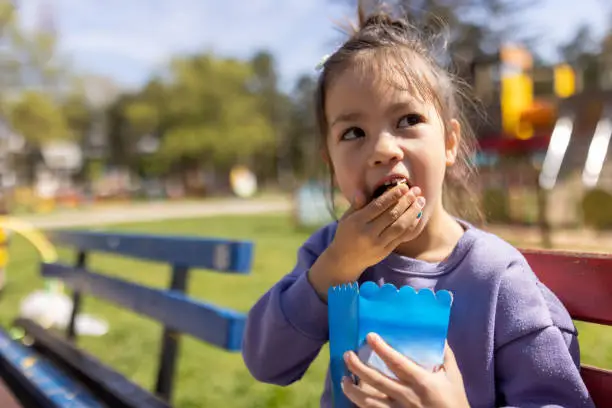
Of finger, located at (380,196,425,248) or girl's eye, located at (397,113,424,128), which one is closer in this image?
finger, located at (380,196,425,248)

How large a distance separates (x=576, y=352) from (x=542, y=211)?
7.73 meters

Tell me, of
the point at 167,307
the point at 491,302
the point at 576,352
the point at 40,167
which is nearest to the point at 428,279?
the point at 491,302

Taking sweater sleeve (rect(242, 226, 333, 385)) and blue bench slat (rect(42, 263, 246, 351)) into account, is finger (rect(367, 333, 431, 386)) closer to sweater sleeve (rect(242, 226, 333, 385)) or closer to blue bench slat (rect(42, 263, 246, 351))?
sweater sleeve (rect(242, 226, 333, 385))

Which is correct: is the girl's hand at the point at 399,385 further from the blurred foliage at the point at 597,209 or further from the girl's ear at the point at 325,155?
the blurred foliage at the point at 597,209

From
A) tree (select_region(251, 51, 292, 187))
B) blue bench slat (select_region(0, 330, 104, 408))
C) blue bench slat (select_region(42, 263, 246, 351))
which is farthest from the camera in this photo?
tree (select_region(251, 51, 292, 187))

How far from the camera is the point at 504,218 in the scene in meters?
11.6

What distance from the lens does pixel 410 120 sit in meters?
1.19

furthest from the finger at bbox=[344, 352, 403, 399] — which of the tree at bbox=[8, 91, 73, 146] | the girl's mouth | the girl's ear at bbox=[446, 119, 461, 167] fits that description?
the tree at bbox=[8, 91, 73, 146]

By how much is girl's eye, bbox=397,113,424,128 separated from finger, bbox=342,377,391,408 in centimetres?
48

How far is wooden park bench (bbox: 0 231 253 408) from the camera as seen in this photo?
216cm

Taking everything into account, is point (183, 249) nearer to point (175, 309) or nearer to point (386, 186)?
point (175, 309)

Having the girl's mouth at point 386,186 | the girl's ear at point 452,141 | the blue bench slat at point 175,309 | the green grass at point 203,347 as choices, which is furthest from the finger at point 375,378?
the green grass at point 203,347

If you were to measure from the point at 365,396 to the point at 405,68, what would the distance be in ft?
2.03

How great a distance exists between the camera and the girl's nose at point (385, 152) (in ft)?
3.68
